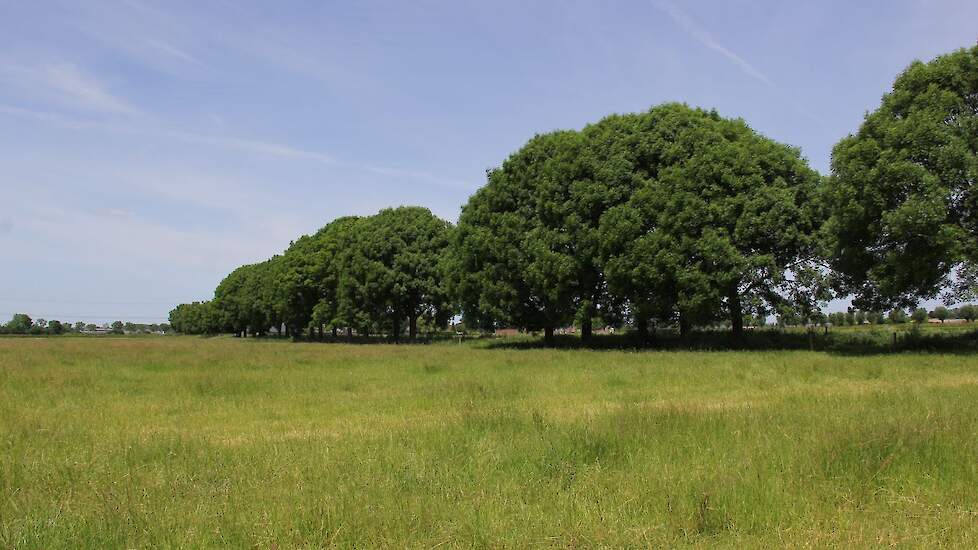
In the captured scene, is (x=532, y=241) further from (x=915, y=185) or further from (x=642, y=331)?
(x=915, y=185)

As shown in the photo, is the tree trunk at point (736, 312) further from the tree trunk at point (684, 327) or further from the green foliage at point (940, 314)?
the green foliage at point (940, 314)

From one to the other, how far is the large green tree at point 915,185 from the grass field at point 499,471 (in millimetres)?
13874

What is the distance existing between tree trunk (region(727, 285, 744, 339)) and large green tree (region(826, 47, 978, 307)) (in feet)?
18.8

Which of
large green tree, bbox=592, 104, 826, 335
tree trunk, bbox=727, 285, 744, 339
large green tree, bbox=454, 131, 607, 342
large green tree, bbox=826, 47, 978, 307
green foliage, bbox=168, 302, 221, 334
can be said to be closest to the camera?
large green tree, bbox=826, 47, 978, 307

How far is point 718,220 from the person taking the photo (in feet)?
105

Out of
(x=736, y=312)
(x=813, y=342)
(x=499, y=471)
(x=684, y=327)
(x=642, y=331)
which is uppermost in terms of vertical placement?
(x=736, y=312)

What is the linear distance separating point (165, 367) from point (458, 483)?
21073 mm

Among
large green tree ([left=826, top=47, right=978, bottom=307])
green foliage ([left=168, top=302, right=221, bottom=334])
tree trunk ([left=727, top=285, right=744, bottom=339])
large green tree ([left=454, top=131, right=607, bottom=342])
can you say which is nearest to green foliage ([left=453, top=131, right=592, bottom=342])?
large green tree ([left=454, top=131, right=607, bottom=342])

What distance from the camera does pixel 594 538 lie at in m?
4.80

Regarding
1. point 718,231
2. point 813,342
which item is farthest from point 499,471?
point 813,342

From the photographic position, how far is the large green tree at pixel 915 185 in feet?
78.2

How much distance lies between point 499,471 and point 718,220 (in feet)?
92.0

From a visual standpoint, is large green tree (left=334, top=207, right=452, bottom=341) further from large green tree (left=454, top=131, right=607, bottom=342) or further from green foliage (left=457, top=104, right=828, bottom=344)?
green foliage (left=457, top=104, right=828, bottom=344)

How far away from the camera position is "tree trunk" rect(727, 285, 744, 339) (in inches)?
1297
